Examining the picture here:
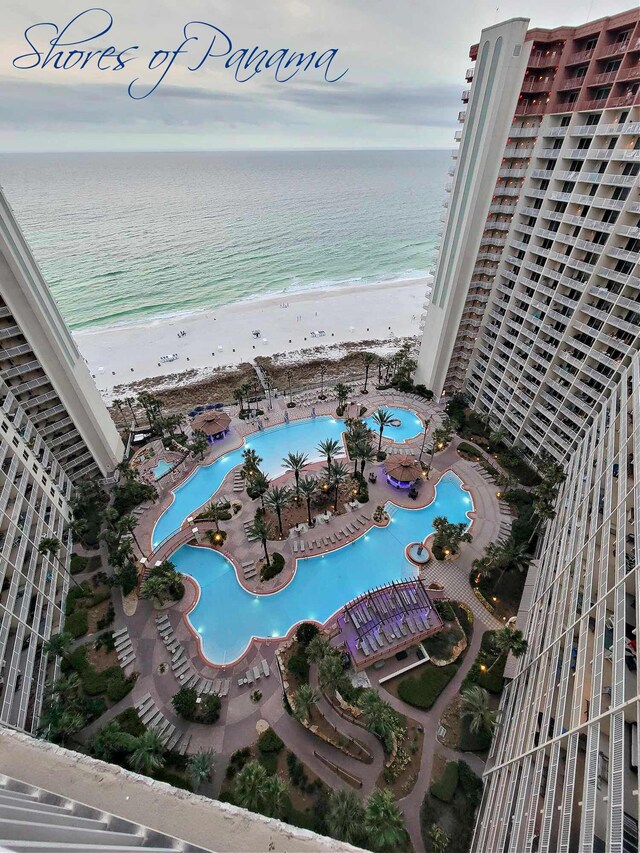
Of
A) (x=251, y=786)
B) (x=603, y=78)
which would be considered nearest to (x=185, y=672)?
(x=251, y=786)

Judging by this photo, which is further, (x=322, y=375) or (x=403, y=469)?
(x=322, y=375)

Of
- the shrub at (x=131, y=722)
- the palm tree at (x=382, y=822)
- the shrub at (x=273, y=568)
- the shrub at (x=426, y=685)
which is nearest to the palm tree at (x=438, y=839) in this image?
the palm tree at (x=382, y=822)

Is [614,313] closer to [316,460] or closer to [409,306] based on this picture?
[316,460]

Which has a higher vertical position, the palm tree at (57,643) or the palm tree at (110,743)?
the palm tree at (57,643)

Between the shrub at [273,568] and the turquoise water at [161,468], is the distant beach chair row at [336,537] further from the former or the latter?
the turquoise water at [161,468]

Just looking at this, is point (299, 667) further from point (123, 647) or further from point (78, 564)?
point (78, 564)

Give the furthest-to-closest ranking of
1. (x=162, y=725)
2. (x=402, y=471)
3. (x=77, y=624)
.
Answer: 1. (x=402, y=471)
2. (x=77, y=624)
3. (x=162, y=725)

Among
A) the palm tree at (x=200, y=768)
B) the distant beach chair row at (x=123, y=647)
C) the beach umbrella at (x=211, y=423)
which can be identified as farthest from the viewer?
the beach umbrella at (x=211, y=423)
